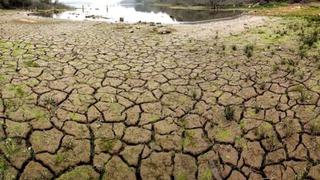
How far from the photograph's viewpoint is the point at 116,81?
290 inches

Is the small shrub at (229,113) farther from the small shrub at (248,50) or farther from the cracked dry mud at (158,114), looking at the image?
the small shrub at (248,50)

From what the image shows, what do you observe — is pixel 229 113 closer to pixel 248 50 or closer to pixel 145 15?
pixel 248 50

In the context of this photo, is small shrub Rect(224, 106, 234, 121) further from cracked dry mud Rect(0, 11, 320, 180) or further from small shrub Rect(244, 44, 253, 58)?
small shrub Rect(244, 44, 253, 58)

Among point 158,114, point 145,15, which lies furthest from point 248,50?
point 145,15

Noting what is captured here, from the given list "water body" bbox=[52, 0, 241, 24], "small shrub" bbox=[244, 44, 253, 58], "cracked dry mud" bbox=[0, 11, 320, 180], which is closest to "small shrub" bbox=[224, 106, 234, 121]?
"cracked dry mud" bbox=[0, 11, 320, 180]

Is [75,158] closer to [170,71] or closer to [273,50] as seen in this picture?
[170,71]

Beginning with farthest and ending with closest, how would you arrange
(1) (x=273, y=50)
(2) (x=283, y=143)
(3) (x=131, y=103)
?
(1) (x=273, y=50)
(3) (x=131, y=103)
(2) (x=283, y=143)

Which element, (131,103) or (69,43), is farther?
(69,43)

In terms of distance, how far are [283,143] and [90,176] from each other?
315 cm

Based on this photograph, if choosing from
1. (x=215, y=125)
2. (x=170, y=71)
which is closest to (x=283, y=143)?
(x=215, y=125)

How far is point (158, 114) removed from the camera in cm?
618

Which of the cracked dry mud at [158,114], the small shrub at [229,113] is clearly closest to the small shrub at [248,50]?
the cracked dry mud at [158,114]

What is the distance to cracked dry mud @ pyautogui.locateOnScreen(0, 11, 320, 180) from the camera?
16.6ft

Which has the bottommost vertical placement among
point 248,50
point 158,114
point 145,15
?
point 158,114
